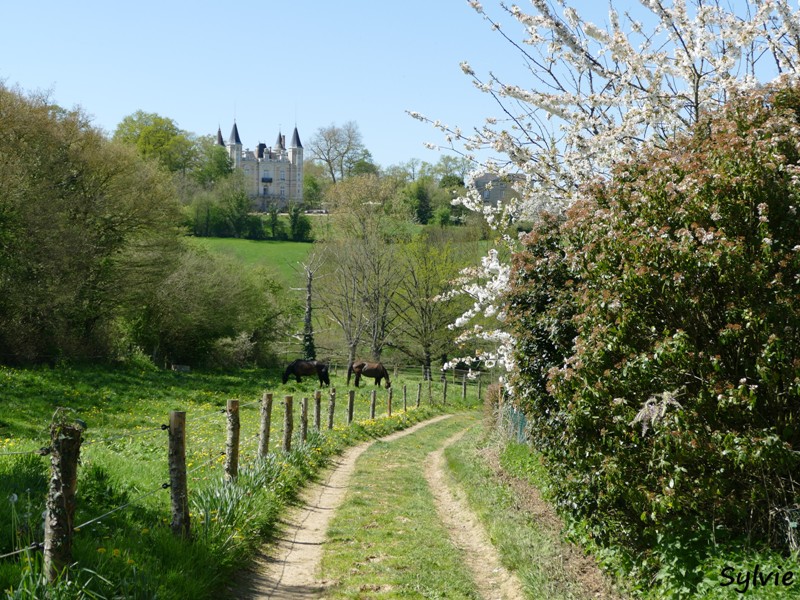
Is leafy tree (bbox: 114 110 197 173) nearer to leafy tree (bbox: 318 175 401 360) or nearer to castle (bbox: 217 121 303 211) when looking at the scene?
leafy tree (bbox: 318 175 401 360)

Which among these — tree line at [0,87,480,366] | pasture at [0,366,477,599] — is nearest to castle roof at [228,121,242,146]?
tree line at [0,87,480,366]

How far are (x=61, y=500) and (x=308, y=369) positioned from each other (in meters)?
33.9

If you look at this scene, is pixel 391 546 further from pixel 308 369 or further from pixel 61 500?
pixel 308 369

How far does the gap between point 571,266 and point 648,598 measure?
321 centimetres

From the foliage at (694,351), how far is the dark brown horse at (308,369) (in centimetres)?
3115

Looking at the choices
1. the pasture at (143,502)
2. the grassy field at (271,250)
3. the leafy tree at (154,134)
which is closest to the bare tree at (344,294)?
the grassy field at (271,250)

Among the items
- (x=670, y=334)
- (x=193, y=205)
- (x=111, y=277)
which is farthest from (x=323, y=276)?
(x=670, y=334)

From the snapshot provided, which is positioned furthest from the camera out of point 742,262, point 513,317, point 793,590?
point 513,317

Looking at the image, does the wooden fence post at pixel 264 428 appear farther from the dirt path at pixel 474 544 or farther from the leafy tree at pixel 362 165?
the leafy tree at pixel 362 165

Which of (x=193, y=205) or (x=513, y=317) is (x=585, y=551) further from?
(x=193, y=205)

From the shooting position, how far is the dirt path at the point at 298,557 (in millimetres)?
7586

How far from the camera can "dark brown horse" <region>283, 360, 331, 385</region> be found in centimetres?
3864

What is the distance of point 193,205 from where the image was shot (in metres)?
80.9

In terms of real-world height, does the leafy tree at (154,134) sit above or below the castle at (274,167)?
below
